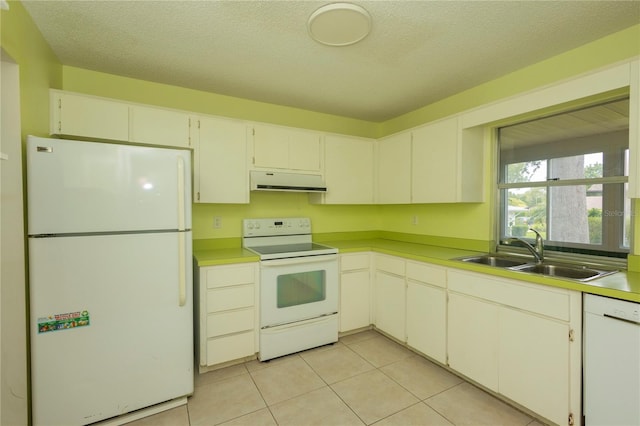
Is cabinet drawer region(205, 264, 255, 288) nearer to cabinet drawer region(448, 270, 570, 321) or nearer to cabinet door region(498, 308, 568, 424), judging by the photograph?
cabinet drawer region(448, 270, 570, 321)

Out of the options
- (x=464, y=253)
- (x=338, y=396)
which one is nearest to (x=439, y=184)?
(x=464, y=253)

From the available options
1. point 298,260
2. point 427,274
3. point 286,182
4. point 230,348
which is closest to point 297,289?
point 298,260

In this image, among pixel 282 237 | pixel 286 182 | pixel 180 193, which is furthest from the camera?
pixel 282 237

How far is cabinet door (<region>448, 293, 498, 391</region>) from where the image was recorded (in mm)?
1968

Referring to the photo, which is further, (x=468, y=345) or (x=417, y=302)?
(x=417, y=302)

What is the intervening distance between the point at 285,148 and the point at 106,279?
1859mm

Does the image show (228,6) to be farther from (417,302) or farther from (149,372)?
(417,302)

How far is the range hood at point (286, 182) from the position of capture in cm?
275

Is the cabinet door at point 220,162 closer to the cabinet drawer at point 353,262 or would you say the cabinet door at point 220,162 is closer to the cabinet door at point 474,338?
the cabinet drawer at point 353,262

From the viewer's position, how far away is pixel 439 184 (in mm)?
2736

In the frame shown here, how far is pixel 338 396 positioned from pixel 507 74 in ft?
9.63

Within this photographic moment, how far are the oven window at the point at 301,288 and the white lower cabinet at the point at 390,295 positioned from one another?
61 centimetres

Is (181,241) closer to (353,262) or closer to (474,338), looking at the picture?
Answer: (353,262)

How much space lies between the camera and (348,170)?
331 cm
